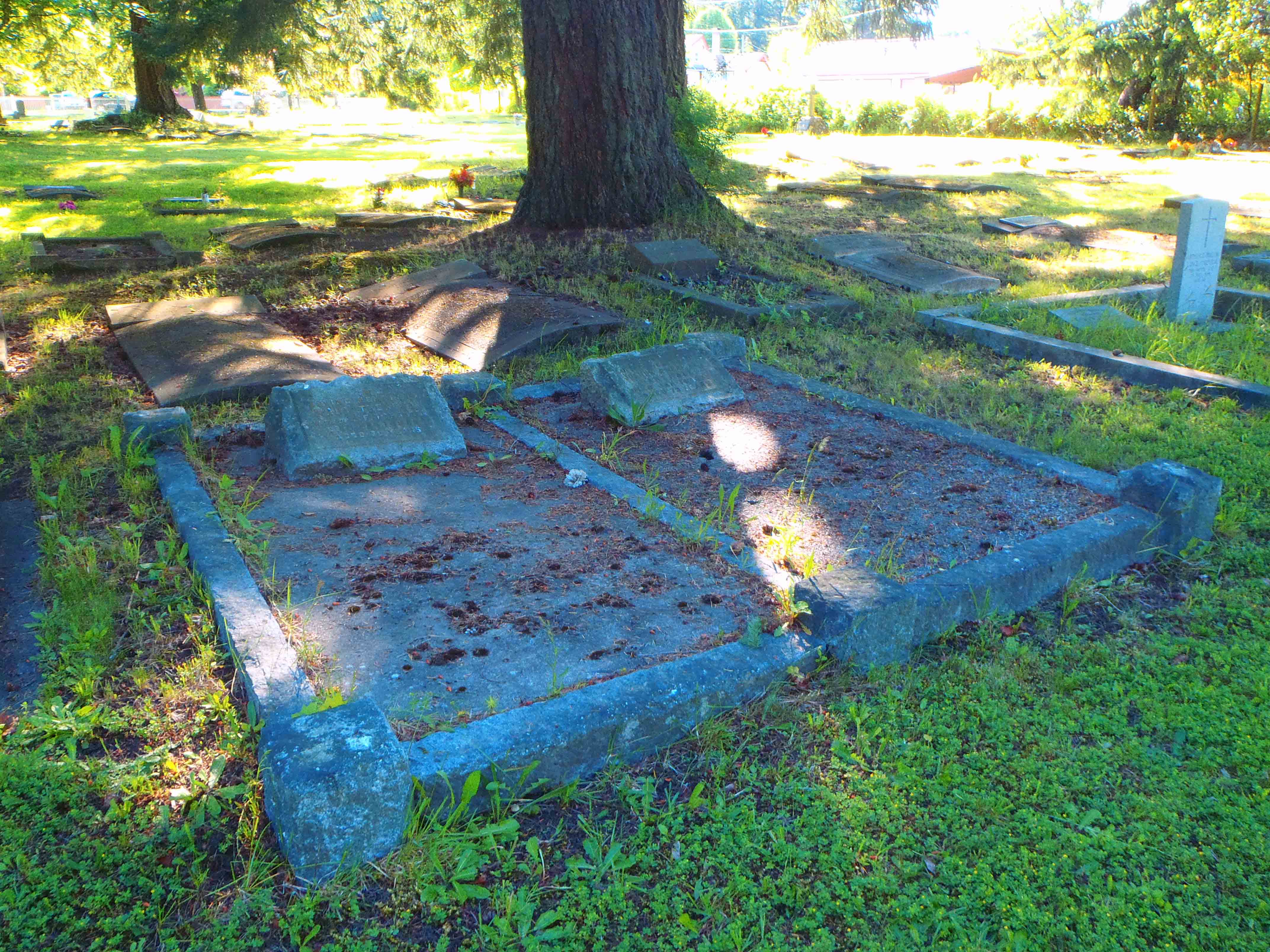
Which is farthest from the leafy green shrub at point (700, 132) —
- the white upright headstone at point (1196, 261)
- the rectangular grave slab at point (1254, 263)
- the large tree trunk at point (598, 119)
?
the rectangular grave slab at point (1254, 263)

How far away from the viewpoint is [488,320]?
6504 mm

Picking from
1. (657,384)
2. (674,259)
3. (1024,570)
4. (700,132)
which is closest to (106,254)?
(674,259)

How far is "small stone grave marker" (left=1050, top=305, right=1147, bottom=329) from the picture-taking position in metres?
6.83

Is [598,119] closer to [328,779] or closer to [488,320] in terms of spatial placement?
[488,320]

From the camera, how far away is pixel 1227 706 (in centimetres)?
287

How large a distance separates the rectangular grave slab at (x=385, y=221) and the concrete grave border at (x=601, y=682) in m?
6.43

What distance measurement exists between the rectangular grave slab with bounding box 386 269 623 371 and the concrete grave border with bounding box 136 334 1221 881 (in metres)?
1.76

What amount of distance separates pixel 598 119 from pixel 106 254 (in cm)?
460

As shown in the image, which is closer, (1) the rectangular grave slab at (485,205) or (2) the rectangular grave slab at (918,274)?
(2) the rectangular grave slab at (918,274)

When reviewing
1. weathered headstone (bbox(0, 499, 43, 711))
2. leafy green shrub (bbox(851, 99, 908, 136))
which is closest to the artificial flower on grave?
weathered headstone (bbox(0, 499, 43, 711))

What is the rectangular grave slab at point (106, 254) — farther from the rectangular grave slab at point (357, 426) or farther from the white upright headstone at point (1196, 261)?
the white upright headstone at point (1196, 261)

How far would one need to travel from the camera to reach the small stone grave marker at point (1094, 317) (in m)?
6.83

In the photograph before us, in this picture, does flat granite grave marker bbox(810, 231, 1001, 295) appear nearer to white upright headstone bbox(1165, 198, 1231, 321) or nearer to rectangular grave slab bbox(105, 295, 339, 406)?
white upright headstone bbox(1165, 198, 1231, 321)

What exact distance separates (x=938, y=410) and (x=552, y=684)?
347 centimetres
